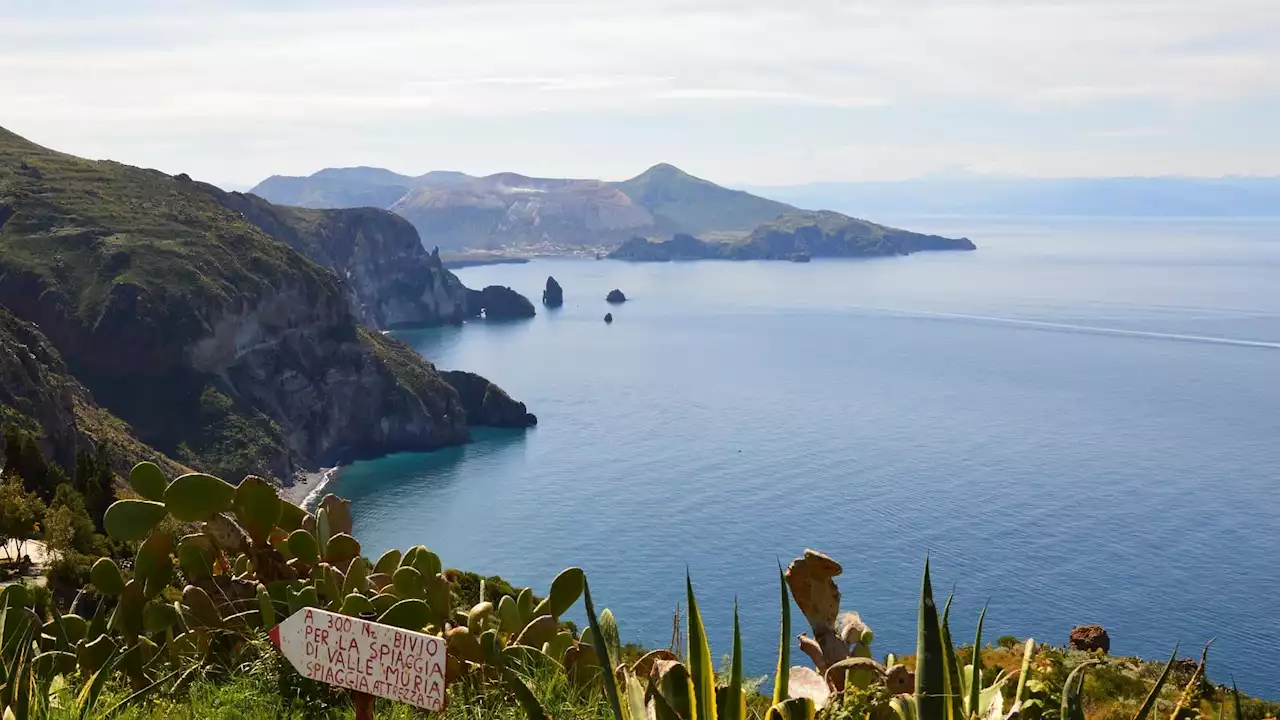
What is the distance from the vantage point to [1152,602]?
201 feet

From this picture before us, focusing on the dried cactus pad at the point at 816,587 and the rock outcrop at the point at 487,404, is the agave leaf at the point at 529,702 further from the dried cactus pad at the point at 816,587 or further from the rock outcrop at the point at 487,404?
the rock outcrop at the point at 487,404

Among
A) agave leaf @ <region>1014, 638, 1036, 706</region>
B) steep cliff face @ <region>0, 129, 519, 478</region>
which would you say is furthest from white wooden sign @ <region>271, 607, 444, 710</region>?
steep cliff face @ <region>0, 129, 519, 478</region>

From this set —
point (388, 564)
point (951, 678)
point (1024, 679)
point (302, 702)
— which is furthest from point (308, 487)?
point (951, 678)

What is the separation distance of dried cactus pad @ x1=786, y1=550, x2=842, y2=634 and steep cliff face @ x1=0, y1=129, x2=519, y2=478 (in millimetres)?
90208

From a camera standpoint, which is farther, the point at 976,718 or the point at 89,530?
the point at 89,530

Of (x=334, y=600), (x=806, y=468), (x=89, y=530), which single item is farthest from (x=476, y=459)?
(x=334, y=600)

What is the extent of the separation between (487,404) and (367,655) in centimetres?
11779

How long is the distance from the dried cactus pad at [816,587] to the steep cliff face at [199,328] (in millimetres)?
90208

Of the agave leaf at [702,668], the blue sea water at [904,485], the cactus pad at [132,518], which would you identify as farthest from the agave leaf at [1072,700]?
the blue sea water at [904,485]

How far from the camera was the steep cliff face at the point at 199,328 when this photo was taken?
97.1 m

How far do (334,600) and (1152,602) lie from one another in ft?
203

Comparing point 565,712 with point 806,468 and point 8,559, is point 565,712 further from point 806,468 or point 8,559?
point 806,468

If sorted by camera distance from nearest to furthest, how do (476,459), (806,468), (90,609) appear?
(90,609), (806,468), (476,459)

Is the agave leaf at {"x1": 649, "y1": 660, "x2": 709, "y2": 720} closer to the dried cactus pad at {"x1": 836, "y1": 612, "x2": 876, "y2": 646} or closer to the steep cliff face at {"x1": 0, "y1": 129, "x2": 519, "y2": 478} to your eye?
the dried cactus pad at {"x1": 836, "y1": 612, "x2": 876, "y2": 646}
